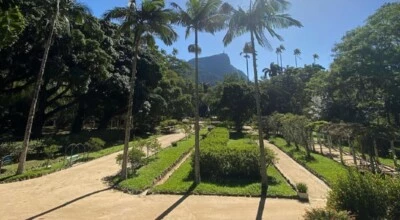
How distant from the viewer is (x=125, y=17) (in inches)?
692

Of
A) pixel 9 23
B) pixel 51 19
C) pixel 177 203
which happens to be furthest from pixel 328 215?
pixel 51 19

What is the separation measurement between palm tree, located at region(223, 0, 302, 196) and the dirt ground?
2.99m

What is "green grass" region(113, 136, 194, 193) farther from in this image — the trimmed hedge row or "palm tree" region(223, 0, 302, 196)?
"palm tree" region(223, 0, 302, 196)

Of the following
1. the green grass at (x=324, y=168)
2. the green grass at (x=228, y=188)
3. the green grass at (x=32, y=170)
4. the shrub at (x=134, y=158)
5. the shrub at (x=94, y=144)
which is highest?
the shrub at (x=94, y=144)

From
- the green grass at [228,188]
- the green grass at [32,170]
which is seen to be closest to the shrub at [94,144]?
the green grass at [32,170]

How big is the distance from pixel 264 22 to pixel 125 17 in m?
8.02

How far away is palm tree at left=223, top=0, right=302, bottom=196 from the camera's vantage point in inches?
619

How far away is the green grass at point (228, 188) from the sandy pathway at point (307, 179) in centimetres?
103

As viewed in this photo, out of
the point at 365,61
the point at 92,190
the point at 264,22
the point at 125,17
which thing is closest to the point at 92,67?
the point at 125,17

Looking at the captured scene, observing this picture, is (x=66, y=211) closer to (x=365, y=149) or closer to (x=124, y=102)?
(x=365, y=149)

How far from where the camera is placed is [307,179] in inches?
726

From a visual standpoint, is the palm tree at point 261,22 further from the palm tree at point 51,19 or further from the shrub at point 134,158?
the palm tree at point 51,19

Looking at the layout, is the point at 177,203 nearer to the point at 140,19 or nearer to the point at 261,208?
the point at 261,208

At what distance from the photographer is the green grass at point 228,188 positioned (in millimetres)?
14566
